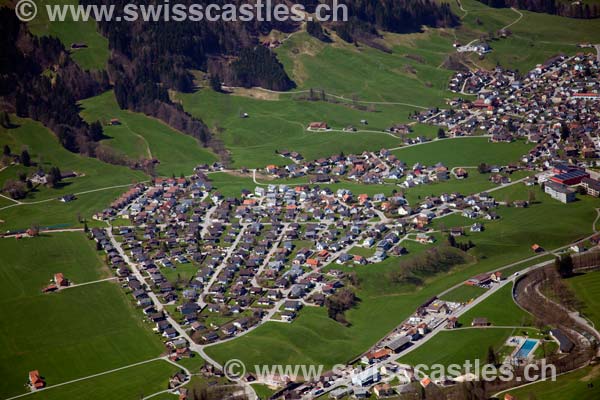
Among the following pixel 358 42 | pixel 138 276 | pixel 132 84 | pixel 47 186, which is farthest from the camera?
pixel 358 42

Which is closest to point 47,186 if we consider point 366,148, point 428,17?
point 366,148

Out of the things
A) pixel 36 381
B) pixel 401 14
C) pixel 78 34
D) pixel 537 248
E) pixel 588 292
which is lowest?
pixel 36 381

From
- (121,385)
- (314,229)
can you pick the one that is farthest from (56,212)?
(121,385)

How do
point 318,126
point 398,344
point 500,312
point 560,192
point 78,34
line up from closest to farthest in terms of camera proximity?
point 398,344 < point 500,312 < point 560,192 < point 318,126 < point 78,34

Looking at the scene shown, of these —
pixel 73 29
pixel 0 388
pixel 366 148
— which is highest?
pixel 73 29

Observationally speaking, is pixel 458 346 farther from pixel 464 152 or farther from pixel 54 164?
pixel 54 164

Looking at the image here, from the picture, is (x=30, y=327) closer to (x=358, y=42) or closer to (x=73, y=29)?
(x=73, y=29)

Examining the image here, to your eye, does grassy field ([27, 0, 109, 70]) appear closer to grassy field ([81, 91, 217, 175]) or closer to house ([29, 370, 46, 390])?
grassy field ([81, 91, 217, 175])
